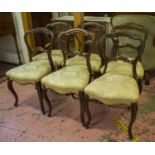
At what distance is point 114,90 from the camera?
174 centimetres

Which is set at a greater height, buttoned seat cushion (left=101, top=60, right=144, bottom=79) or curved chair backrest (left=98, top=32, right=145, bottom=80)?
curved chair backrest (left=98, top=32, right=145, bottom=80)

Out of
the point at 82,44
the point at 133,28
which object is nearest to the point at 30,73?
the point at 82,44

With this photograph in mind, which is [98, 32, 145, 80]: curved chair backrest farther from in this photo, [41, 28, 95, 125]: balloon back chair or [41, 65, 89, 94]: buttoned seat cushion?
[41, 65, 89, 94]: buttoned seat cushion

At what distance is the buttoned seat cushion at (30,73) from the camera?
86.7 inches

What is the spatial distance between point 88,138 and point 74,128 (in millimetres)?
202

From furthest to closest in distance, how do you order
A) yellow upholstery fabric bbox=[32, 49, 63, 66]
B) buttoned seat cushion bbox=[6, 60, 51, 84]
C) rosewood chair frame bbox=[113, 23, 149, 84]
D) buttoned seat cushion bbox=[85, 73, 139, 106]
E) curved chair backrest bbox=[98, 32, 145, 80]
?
yellow upholstery fabric bbox=[32, 49, 63, 66] < buttoned seat cushion bbox=[6, 60, 51, 84] < rosewood chair frame bbox=[113, 23, 149, 84] < curved chair backrest bbox=[98, 32, 145, 80] < buttoned seat cushion bbox=[85, 73, 139, 106]

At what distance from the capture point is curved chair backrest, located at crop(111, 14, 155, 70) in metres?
2.36

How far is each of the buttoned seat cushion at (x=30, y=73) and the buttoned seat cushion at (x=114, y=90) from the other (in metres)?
0.63

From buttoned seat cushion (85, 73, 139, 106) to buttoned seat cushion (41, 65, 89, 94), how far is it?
0.13 metres

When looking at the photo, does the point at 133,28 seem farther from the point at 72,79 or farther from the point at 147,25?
the point at 72,79

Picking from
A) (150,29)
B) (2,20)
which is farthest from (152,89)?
(2,20)

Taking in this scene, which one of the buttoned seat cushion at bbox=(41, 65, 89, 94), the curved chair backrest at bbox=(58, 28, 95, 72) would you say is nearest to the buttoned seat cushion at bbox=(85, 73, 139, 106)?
the buttoned seat cushion at bbox=(41, 65, 89, 94)

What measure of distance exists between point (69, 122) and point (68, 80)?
452 millimetres
